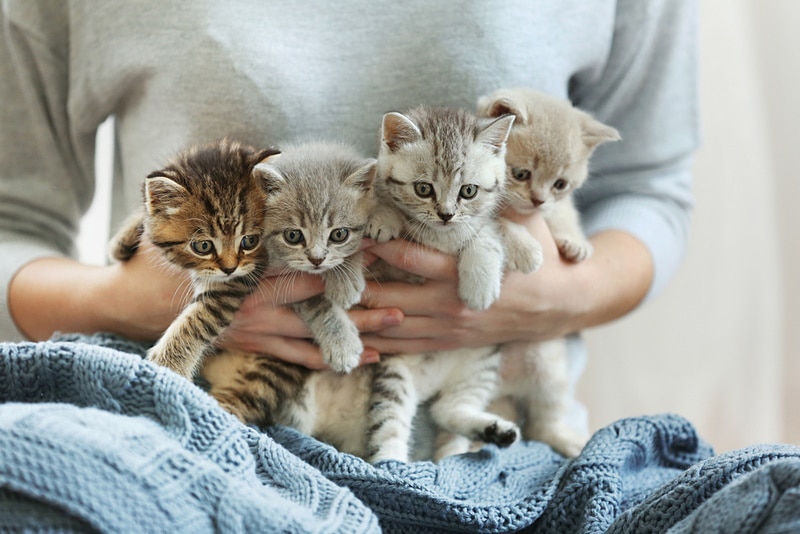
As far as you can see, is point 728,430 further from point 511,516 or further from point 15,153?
point 15,153

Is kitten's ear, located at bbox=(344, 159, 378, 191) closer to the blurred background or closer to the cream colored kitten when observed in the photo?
the cream colored kitten

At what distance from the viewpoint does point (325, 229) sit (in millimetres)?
1157

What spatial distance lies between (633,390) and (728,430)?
0.88 feet

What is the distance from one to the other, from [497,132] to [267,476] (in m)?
0.67

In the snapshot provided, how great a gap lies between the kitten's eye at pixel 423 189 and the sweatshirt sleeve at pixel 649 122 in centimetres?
48

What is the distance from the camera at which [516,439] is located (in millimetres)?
1217

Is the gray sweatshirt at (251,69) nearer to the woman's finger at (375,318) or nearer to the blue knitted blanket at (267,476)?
the woman's finger at (375,318)

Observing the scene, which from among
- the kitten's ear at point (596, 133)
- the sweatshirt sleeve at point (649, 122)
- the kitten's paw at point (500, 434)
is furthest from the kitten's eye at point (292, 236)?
the sweatshirt sleeve at point (649, 122)

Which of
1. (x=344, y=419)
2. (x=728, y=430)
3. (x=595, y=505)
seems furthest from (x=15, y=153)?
(x=728, y=430)

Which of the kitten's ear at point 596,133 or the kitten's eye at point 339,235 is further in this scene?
the kitten's ear at point 596,133

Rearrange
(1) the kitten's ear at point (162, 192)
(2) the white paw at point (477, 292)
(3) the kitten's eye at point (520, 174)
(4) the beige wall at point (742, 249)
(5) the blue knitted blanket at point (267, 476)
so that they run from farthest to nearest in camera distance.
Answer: (4) the beige wall at point (742, 249) → (3) the kitten's eye at point (520, 174) → (2) the white paw at point (477, 292) → (1) the kitten's ear at point (162, 192) → (5) the blue knitted blanket at point (267, 476)

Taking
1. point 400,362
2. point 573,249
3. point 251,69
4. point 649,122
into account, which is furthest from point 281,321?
point 649,122

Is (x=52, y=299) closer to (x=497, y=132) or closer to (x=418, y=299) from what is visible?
(x=418, y=299)

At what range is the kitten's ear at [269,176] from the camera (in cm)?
109
